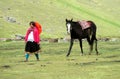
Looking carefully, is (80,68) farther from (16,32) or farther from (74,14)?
(74,14)

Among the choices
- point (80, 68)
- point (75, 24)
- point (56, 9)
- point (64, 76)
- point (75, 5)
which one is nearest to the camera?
point (64, 76)

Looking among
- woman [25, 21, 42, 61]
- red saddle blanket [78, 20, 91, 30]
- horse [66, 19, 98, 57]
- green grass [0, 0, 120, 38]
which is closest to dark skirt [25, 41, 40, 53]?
woman [25, 21, 42, 61]

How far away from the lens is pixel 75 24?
3431 cm

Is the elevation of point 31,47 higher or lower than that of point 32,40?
lower

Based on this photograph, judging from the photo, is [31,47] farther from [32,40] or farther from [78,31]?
[78,31]

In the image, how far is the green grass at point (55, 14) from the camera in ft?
247

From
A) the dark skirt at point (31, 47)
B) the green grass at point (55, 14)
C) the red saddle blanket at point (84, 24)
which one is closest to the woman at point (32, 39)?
the dark skirt at point (31, 47)

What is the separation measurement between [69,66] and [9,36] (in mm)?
43275

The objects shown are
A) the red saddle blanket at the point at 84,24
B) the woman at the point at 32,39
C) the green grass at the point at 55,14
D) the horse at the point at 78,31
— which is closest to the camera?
the woman at the point at 32,39

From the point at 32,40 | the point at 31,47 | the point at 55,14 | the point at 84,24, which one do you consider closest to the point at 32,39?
the point at 32,40

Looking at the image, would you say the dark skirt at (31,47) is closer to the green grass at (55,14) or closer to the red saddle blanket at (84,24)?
the red saddle blanket at (84,24)

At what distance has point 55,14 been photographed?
87.6 meters

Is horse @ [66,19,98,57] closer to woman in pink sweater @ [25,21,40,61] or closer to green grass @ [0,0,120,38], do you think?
woman in pink sweater @ [25,21,40,61]

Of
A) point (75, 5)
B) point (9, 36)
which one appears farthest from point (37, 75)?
point (75, 5)
